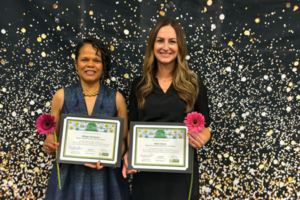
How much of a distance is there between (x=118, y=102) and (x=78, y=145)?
37 cm

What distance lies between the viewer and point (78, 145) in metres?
1.25

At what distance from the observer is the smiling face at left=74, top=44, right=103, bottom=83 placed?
53.4 inches

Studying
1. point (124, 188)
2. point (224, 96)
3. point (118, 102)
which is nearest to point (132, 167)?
point (124, 188)

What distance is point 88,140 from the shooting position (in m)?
1.25

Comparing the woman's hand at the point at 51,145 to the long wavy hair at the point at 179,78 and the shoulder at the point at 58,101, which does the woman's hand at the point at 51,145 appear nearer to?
the shoulder at the point at 58,101

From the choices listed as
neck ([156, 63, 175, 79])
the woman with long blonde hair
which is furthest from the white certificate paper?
neck ([156, 63, 175, 79])

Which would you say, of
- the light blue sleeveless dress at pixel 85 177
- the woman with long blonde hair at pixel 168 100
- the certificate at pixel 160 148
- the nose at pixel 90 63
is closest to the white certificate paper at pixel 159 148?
the certificate at pixel 160 148

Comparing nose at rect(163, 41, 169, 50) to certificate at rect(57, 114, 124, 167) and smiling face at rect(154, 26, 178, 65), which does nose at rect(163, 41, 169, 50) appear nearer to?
smiling face at rect(154, 26, 178, 65)

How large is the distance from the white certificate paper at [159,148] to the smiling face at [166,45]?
44 centimetres

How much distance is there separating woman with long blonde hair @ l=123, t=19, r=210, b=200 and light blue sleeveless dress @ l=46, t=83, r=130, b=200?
0.14 meters

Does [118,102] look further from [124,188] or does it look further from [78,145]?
[124,188]

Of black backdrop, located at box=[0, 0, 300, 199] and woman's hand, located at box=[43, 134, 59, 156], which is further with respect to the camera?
black backdrop, located at box=[0, 0, 300, 199]

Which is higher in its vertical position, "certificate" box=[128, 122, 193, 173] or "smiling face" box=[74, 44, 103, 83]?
"smiling face" box=[74, 44, 103, 83]

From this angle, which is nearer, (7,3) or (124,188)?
(124,188)
